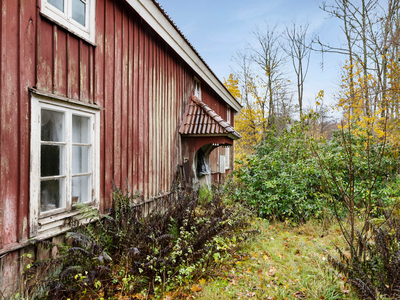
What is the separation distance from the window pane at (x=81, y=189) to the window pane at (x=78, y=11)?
2.22m

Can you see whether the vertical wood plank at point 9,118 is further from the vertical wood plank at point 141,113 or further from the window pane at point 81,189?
the vertical wood plank at point 141,113

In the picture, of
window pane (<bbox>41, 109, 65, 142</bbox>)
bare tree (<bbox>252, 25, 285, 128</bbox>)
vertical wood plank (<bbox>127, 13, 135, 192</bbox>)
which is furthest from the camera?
bare tree (<bbox>252, 25, 285, 128</bbox>)

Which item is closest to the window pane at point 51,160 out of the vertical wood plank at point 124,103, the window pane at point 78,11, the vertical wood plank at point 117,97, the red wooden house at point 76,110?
the red wooden house at point 76,110

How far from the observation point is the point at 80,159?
11.2 ft

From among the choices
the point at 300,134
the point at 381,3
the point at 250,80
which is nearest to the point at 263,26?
the point at 250,80

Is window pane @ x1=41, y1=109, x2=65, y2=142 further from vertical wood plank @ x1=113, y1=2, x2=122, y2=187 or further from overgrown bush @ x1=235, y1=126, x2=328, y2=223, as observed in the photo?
overgrown bush @ x1=235, y1=126, x2=328, y2=223

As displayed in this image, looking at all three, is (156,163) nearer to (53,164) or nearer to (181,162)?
(181,162)

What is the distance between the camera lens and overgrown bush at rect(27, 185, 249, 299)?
2.71 metres

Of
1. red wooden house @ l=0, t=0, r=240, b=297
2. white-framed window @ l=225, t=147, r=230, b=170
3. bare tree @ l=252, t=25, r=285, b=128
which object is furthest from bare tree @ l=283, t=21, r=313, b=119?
red wooden house @ l=0, t=0, r=240, b=297

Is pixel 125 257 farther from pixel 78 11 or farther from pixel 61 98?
pixel 78 11

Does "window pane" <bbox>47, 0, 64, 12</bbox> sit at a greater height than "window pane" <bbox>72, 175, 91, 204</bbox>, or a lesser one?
greater

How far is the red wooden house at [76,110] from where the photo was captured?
2.45 meters

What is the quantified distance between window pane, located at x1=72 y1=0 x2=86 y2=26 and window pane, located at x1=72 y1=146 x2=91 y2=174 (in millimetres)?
1796

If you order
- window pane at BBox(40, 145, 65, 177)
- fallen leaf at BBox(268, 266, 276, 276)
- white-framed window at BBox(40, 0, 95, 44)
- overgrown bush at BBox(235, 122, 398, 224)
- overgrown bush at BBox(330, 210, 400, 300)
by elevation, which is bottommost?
fallen leaf at BBox(268, 266, 276, 276)
